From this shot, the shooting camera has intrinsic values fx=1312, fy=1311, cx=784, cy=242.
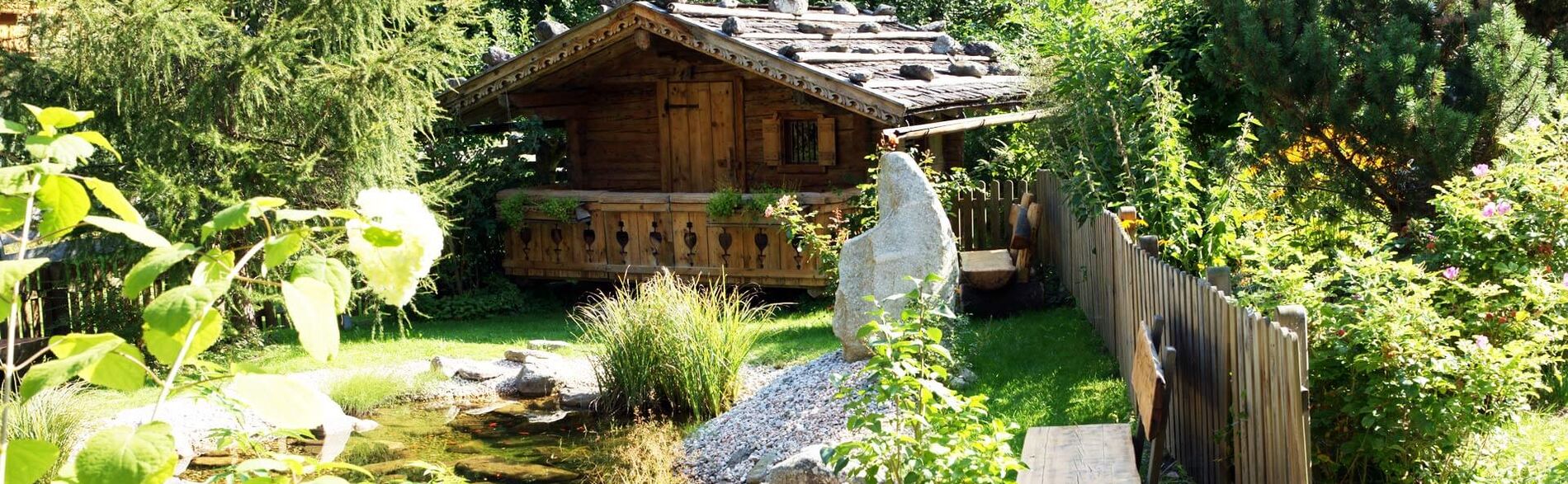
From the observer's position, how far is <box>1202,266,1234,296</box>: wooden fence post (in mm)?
5426

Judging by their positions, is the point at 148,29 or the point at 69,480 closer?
the point at 69,480

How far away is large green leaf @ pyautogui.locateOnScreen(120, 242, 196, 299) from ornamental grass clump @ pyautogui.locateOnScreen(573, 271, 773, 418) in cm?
799

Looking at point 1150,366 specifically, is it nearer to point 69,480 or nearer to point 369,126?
point 69,480

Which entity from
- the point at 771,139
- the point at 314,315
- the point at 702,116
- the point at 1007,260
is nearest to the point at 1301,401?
the point at 314,315

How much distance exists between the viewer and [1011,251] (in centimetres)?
1140

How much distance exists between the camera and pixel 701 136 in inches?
599

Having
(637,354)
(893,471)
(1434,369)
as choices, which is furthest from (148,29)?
(1434,369)

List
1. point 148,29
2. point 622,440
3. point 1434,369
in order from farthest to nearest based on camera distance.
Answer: point 148,29
point 622,440
point 1434,369

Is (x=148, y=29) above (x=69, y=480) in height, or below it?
above

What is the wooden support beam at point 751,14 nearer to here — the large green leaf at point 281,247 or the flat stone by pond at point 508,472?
the flat stone by pond at point 508,472

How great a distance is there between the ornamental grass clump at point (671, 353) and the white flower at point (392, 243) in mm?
7968

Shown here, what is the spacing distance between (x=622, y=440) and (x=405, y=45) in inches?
185

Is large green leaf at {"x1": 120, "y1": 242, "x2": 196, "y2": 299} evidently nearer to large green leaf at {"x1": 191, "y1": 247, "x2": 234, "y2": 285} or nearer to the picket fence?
large green leaf at {"x1": 191, "y1": 247, "x2": 234, "y2": 285}

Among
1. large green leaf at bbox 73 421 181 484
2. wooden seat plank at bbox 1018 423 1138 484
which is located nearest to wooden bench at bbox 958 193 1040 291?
wooden seat plank at bbox 1018 423 1138 484
